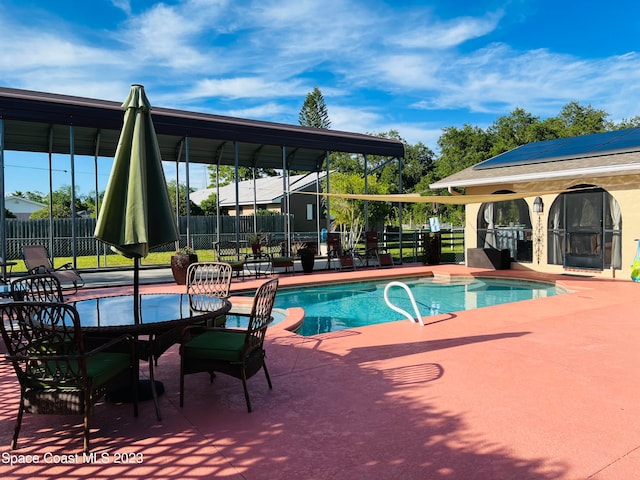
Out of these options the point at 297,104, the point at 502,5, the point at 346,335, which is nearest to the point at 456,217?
the point at 502,5

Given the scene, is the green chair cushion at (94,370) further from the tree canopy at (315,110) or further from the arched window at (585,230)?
the tree canopy at (315,110)

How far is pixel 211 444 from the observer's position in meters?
2.90

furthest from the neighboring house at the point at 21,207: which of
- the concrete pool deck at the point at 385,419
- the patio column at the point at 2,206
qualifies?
the concrete pool deck at the point at 385,419

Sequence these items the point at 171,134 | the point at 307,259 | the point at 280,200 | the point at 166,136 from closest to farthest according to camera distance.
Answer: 1. the point at 171,134
2. the point at 307,259
3. the point at 166,136
4. the point at 280,200

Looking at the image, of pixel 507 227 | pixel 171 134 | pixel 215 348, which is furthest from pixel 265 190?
pixel 215 348

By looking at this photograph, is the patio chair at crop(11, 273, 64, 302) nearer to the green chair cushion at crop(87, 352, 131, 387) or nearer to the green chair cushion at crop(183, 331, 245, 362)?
the green chair cushion at crop(87, 352, 131, 387)

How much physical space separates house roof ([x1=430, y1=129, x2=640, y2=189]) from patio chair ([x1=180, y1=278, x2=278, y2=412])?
919cm

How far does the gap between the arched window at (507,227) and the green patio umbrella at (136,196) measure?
36.8 ft

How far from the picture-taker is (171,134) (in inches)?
448

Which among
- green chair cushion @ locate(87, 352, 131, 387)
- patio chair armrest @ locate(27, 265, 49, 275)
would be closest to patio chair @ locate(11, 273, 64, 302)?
green chair cushion @ locate(87, 352, 131, 387)

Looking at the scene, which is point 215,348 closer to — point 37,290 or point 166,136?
point 37,290

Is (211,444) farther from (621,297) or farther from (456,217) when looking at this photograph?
(456,217)

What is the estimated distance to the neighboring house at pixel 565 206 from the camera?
10.5m

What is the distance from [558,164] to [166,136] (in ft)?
32.4
